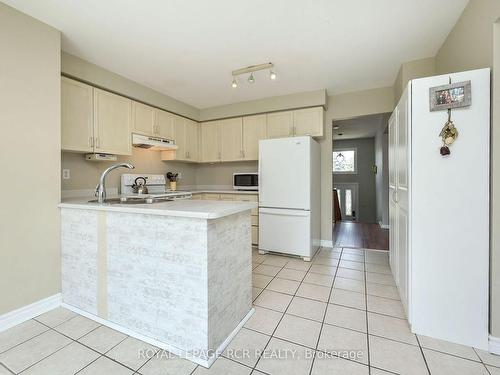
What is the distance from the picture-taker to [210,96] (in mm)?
3791

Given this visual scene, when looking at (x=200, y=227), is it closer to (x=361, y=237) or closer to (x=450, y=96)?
(x=450, y=96)

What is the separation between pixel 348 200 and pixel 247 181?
193 inches

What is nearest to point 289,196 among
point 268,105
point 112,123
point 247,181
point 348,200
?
point 247,181

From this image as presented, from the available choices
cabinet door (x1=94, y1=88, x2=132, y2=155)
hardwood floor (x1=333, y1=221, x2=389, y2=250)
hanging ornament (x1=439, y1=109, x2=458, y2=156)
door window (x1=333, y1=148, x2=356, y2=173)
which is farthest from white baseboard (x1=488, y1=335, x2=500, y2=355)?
door window (x1=333, y1=148, x2=356, y2=173)

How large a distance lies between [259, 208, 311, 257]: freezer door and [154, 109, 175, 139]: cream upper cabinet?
1.93 m

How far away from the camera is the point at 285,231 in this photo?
3.36 metres

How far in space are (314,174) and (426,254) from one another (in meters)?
1.97

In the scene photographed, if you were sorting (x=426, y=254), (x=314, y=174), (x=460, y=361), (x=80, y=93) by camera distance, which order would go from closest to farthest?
(x=460, y=361) → (x=426, y=254) → (x=80, y=93) → (x=314, y=174)

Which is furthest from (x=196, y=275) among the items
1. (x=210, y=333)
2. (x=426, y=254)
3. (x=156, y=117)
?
(x=156, y=117)

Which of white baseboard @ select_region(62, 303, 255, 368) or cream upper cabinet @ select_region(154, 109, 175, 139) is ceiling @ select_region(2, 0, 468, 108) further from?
white baseboard @ select_region(62, 303, 255, 368)

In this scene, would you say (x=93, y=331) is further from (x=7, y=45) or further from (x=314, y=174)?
(x=314, y=174)

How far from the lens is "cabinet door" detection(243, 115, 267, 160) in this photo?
3.99 meters

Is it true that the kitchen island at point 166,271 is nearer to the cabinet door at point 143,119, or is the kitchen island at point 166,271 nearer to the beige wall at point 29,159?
the beige wall at point 29,159

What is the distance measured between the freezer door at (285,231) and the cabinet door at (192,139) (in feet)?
5.69
